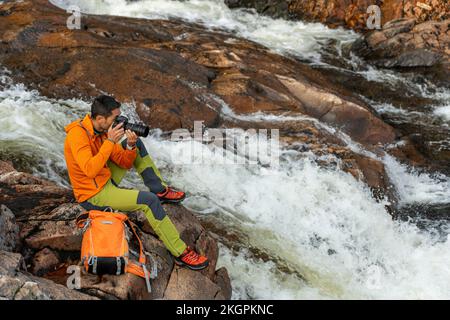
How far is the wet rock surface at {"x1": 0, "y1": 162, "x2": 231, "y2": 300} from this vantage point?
169 inches

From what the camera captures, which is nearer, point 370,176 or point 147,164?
point 147,164

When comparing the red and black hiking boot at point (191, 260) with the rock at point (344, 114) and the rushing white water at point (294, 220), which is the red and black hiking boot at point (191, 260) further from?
the rock at point (344, 114)

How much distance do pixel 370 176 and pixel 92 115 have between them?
211 inches

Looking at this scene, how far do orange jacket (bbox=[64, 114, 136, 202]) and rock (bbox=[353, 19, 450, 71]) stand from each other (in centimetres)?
1042

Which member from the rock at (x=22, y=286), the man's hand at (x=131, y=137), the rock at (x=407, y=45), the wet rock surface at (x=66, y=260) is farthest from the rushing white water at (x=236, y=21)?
the rock at (x=22, y=286)

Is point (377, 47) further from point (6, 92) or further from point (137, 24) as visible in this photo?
point (6, 92)

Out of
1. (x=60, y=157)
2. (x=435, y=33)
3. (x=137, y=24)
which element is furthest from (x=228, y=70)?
(x=435, y=33)

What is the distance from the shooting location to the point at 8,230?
482 centimetres

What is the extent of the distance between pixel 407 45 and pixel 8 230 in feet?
39.4

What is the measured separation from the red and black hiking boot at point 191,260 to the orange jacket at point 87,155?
3.49 feet

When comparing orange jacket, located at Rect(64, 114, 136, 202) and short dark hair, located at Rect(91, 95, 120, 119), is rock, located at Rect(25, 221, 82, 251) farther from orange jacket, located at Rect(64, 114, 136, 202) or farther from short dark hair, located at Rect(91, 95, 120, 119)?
short dark hair, located at Rect(91, 95, 120, 119)

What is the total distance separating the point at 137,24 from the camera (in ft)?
38.0

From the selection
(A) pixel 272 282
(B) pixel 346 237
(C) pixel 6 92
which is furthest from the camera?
(C) pixel 6 92

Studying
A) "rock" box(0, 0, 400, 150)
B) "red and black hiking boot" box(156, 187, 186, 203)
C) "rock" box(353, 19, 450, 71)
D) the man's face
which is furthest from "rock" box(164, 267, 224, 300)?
"rock" box(353, 19, 450, 71)
